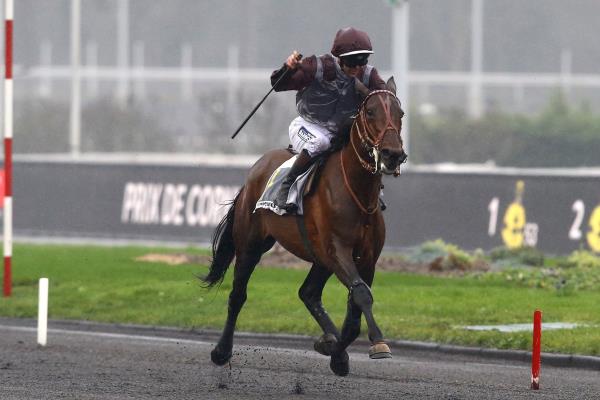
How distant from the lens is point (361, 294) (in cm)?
1073

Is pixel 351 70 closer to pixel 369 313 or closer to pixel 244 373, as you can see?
pixel 369 313

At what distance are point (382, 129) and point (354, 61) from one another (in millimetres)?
1226

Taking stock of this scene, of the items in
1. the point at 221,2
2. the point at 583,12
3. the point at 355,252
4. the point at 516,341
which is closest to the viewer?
the point at 355,252

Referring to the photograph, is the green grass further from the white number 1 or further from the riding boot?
the white number 1

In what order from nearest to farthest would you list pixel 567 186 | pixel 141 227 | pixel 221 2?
pixel 567 186, pixel 141 227, pixel 221 2

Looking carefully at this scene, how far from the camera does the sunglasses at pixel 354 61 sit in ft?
37.8

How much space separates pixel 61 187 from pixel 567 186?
10703mm

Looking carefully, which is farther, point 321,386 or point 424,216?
point 424,216

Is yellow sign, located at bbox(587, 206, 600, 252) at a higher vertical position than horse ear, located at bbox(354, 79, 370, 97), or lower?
lower

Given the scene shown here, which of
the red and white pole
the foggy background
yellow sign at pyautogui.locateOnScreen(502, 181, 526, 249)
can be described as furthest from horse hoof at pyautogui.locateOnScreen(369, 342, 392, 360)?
the foggy background

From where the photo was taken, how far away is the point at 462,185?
967 inches

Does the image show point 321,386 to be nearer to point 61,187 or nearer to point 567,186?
point 567,186

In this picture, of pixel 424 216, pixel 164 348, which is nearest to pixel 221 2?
pixel 424 216

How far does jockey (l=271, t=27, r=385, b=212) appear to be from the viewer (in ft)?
37.9
